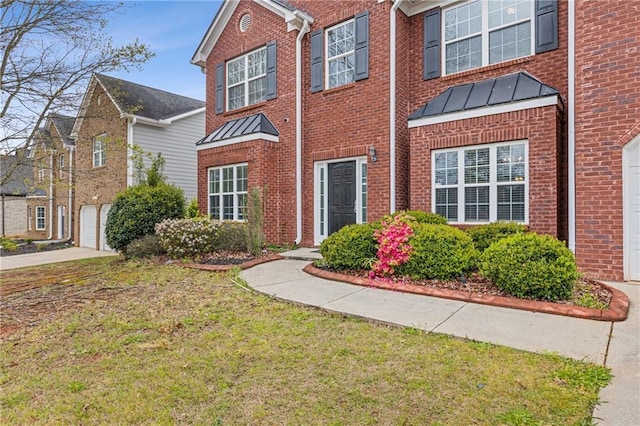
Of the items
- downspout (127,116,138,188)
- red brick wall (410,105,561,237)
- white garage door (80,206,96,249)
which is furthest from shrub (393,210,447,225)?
white garage door (80,206,96,249)

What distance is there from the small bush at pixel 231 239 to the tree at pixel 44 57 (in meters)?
4.20

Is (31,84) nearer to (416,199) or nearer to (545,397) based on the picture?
(416,199)

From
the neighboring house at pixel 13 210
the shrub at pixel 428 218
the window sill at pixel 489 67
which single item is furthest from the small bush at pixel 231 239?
the neighboring house at pixel 13 210

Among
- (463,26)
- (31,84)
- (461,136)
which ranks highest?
(463,26)

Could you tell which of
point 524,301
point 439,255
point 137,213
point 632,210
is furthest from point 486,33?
point 137,213

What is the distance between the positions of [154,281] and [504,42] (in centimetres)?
892

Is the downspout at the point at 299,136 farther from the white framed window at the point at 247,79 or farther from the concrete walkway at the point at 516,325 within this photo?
the concrete walkway at the point at 516,325

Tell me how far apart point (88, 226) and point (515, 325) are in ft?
62.9

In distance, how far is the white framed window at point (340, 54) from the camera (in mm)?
9844

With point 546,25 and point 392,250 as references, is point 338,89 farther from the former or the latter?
point 392,250

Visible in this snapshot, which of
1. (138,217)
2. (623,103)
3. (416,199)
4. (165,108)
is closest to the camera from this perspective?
(623,103)

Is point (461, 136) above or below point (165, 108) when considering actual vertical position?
below

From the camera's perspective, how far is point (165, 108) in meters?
16.5

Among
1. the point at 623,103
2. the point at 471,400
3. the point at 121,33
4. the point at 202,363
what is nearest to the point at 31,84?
the point at 121,33
